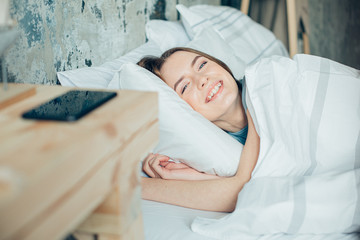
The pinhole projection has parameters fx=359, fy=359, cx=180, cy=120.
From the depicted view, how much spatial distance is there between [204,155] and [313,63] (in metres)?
0.43

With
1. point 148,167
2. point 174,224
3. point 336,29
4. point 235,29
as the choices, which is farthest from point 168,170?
point 336,29

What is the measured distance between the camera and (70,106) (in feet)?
2.00

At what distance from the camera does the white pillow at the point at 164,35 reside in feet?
5.07

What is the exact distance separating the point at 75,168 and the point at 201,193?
23.4 inches

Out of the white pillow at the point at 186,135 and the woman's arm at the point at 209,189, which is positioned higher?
the white pillow at the point at 186,135

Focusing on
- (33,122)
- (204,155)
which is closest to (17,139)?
(33,122)

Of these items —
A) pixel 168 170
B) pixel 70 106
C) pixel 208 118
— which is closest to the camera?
pixel 70 106

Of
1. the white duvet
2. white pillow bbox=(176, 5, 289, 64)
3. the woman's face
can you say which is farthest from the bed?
white pillow bbox=(176, 5, 289, 64)

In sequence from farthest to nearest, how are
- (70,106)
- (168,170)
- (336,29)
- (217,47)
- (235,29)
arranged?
(336,29), (235,29), (217,47), (168,170), (70,106)

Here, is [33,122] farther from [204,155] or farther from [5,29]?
[204,155]

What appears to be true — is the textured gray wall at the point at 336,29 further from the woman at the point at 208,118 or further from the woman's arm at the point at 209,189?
the woman's arm at the point at 209,189

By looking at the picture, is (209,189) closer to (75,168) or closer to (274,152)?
(274,152)

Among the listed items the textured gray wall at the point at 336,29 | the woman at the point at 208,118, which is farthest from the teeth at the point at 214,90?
the textured gray wall at the point at 336,29

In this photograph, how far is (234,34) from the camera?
1796 mm
